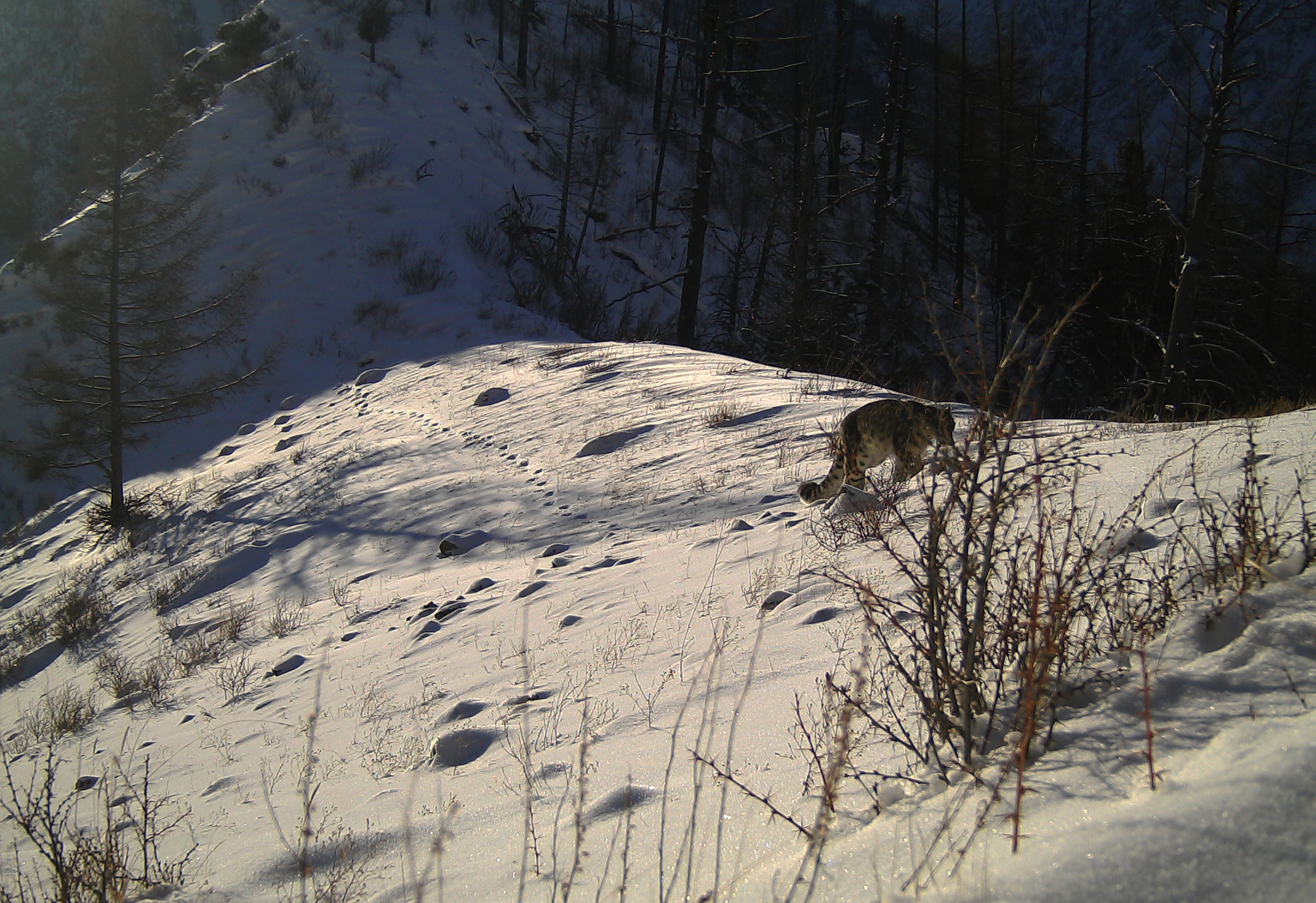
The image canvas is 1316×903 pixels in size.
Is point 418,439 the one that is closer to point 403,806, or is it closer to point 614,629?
point 614,629

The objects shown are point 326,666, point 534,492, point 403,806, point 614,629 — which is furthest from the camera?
point 534,492

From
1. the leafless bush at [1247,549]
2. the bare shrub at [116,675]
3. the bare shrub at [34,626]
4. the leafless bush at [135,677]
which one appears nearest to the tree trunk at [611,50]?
the bare shrub at [34,626]

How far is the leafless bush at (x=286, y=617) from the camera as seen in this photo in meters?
6.62

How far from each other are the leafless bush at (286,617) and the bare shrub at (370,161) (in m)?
17.1

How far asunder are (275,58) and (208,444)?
15560mm

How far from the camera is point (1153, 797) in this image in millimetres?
1613

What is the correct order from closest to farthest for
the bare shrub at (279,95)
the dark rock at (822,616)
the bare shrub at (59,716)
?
the dark rock at (822,616) < the bare shrub at (59,716) < the bare shrub at (279,95)

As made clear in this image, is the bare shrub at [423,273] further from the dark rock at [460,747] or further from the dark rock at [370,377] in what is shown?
the dark rock at [460,747]

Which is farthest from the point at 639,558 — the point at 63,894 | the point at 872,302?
the point at 872,302

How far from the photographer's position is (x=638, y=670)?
3.88 metres

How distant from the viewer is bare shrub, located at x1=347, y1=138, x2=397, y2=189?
70.0 feet

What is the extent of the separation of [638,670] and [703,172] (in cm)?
1295

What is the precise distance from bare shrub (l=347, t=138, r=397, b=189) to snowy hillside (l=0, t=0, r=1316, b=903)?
11799 mm

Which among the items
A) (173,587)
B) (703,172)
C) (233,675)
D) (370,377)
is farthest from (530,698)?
(703,172)
